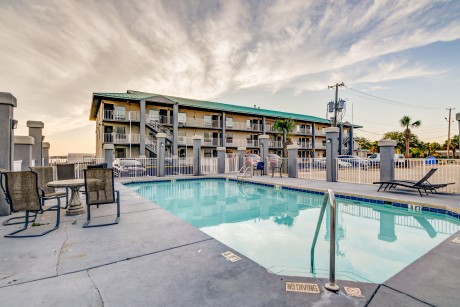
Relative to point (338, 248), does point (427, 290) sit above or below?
above

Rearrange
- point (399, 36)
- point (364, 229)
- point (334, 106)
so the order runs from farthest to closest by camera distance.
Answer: point (334, 106)
point (399, 36)
point (364, 229)

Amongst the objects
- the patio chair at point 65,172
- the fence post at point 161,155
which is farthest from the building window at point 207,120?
the patio chair at point 65,172

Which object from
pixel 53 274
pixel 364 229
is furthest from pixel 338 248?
pixel 53 274

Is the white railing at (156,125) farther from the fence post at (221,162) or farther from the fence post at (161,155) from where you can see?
the fence post at (221,162)

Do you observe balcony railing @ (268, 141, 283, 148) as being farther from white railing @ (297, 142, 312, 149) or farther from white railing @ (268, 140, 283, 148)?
white railing @ (297, 142, 312, 149)

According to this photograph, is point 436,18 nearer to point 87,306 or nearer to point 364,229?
point 364,229

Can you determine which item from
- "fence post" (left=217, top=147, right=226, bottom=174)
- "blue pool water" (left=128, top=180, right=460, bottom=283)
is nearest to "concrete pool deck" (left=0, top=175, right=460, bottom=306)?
"blue pool water" (left=128, top=180, right=460, bottom=283)

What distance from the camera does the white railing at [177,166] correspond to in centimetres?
1644

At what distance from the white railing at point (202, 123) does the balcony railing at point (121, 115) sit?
5.93m

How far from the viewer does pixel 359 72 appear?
1625cm

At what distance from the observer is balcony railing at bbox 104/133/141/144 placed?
22.7 metres

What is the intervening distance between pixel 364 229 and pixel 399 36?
38.8 ft

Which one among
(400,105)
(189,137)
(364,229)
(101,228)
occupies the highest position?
(400,105)

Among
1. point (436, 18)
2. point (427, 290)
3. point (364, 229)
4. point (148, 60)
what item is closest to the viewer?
point (427, 290)
